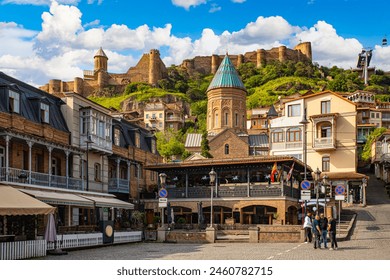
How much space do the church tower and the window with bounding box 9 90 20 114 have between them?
40463mm

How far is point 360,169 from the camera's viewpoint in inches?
2643

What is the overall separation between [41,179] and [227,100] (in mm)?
40310

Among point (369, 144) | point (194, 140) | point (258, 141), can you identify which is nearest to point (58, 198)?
point (258, 141)

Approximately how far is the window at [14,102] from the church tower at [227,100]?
133 feet

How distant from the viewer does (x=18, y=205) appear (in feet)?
60.1

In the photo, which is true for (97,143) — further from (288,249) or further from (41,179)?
(288,249)

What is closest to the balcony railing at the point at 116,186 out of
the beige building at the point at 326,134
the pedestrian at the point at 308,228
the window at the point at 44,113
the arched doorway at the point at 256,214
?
the arched doorway at the point at 256,214

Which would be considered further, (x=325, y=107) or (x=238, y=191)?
(x=325, y=107)

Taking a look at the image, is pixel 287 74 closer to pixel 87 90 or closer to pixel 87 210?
pixel 87 90

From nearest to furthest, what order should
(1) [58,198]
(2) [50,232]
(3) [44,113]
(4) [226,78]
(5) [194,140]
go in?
(2) [50,232], (1) [58,198], (3) [44,113], (4) [226,78], (5) [194,140]

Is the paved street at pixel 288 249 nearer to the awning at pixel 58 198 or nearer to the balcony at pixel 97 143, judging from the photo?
the awning at pixel 58 198

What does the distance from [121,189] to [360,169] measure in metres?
38.1

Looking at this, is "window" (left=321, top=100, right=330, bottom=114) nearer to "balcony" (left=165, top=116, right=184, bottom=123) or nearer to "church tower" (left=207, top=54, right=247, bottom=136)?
"church tower" (left=207, top=54, right=247, bottom=136)
